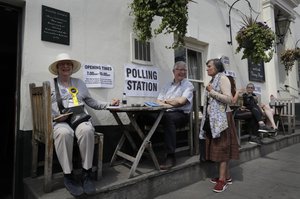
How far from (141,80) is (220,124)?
1515mm

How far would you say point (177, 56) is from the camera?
193 inches

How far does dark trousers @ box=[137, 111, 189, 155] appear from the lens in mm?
3123

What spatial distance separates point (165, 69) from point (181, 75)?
0.86 m

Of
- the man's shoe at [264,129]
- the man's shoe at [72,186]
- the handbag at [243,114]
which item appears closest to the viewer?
the man's shoe at [72,186]

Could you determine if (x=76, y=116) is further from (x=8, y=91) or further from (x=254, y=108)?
(x=254, y=108)

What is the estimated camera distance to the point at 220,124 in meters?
3.10

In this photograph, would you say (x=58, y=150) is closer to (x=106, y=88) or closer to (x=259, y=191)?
(x=106, y=88)

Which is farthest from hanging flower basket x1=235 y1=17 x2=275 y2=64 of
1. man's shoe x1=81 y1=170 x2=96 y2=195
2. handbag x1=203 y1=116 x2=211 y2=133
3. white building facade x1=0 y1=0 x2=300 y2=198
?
man's shoe x1=81 y1=170 x2=96 y2=195

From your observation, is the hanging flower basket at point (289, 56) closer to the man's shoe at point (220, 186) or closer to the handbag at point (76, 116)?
the man's shoe at point (220, 186)

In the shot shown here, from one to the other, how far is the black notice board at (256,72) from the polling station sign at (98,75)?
4.37m

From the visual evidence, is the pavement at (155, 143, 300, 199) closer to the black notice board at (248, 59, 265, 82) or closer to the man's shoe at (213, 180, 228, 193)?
the man's shoe at (213, 180, 228, 193)

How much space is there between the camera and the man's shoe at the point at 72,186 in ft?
7.21

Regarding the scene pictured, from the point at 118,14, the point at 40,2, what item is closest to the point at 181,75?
the point at 118,14

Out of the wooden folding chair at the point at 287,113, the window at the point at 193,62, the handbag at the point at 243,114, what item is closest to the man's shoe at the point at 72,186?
the handbag at the point at 243,114
